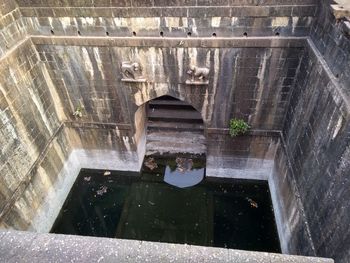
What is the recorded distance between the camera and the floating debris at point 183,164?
1091 cm

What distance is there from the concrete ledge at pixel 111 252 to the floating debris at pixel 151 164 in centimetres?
737

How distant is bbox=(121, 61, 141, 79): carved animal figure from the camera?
8125 millimetres

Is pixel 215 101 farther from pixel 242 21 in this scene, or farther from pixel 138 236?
pixel 138 236

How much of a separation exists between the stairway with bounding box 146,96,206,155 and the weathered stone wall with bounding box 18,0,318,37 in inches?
191

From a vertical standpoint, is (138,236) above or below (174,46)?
below

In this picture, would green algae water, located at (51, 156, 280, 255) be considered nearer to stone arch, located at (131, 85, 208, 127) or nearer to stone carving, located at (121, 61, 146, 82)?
stone arch, located at (131, 85, 208, 127)

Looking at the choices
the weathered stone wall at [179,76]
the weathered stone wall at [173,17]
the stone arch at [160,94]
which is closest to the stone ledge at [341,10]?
the weathered stone wall at [173,17]

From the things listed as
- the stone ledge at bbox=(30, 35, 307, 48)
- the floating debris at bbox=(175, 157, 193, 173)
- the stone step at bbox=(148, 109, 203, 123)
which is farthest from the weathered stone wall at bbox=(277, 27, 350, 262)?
the stone step at bbox=(148, 109, 203, 123)

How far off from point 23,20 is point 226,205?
25.7 feet

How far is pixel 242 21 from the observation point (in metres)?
7.23

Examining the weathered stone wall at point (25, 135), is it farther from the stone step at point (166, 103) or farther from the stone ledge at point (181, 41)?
the stone step at point (166, 103)

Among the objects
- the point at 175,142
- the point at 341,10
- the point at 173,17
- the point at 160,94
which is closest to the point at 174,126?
the point at 175,142

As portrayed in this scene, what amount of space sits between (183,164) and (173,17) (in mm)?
5452

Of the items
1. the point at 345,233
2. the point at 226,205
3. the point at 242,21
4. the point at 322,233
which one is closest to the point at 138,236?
the point at 226,205
